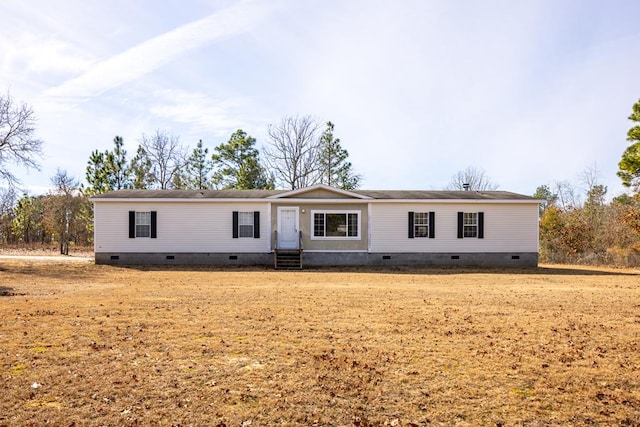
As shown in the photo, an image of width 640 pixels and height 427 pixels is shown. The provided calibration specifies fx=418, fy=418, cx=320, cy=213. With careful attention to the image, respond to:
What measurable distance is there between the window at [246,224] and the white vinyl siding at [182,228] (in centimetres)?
16

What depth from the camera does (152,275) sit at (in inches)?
588

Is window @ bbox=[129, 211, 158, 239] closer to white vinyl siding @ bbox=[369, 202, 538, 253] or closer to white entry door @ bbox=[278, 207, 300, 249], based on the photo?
white entry door @ bbox=[278, 207, 300, 249]

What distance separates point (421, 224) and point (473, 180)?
27693 mm

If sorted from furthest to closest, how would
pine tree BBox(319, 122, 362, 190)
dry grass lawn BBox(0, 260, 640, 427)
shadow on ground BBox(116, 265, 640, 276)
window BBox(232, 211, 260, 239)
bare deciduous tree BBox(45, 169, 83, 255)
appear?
1. pine tree BBox(319, 122, 362, 190)
2. bare deciduous tree BBox(45, 169, 83, 255)
3. window BBox(232, 211, 260, 239)
4. shadow on ground BBox(116, 265, 640, 276)
5. dry grass lawn BBox(0, 260, 640, 427)

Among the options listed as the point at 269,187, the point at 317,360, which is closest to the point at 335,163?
the point at 269,187

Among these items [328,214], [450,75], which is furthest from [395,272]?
[450,75]

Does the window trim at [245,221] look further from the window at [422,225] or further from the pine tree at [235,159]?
the pine tree at [235,159]

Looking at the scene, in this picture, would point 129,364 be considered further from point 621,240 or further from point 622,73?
point 621,240

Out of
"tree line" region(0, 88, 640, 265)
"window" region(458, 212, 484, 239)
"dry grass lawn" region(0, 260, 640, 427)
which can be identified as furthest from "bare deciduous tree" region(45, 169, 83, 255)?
"window" region(458, 212, 484, 239)

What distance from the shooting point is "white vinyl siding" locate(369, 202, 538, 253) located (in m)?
19.3

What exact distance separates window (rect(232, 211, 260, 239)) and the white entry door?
101cm

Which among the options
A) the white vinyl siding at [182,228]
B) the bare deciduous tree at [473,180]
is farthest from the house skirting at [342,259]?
the bare deciduous tree at [473,180]

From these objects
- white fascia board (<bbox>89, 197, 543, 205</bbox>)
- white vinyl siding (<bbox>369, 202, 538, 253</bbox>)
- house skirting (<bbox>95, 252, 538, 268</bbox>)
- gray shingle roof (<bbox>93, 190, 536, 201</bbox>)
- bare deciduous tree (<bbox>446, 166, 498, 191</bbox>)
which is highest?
bare deciduous tree (<bbox>446, 166, 498, 191</bbox>)

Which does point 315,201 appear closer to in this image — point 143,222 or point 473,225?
point 473,225
